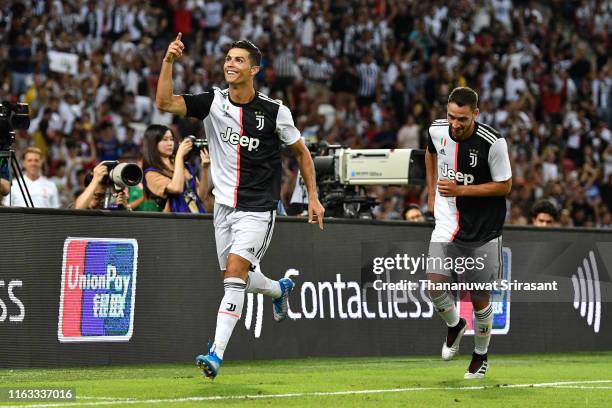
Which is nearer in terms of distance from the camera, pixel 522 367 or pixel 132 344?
pixel 132 344

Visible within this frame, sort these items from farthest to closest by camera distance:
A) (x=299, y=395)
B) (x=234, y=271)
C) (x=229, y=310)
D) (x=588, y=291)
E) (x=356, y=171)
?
(x=588, y=291), (x=356, y=171), (x=234, y=271), (x=229, y=310), (x=299, y=395)

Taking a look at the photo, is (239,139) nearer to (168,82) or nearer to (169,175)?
(168,82)

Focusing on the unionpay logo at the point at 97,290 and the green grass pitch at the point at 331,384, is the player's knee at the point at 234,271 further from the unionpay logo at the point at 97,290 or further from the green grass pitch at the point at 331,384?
the unionpay logo at the point at 97,290

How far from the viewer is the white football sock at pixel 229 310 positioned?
30.5ft

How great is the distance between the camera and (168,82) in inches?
372

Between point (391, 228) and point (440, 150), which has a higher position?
point (440, 150)

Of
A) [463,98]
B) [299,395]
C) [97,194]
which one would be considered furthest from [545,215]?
[299,395]

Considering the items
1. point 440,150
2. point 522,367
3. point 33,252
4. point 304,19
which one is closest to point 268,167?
point 440,150

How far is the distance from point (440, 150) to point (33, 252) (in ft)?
11.9

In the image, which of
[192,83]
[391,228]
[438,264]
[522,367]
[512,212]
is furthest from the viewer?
[192,83]

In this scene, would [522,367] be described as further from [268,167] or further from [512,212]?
[512,212]

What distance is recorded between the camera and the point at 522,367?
1255 cm

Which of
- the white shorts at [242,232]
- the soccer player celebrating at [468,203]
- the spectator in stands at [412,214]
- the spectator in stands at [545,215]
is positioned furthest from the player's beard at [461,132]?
Result: the spectator in stands at [545,215]

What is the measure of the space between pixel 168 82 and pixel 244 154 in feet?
2.76
